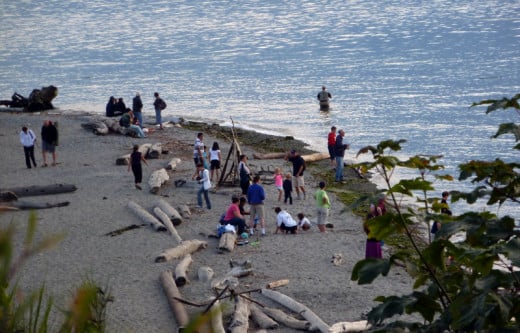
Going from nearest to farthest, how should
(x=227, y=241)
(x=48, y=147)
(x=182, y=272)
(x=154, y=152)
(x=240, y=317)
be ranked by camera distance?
(x=240, y=317) < (x=182, y=272) < (x=227, y=241) < (x=48, y=147) < (x=154, y=152)

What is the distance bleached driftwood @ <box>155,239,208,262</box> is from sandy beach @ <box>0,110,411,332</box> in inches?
6.0

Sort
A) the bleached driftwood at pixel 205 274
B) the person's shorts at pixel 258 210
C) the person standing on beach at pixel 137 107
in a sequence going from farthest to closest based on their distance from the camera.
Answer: the person standing on beach at pixel 137 107, the person's shorts at pixel 258 210, the bleached driftwood at pixel 205 274

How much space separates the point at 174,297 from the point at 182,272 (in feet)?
8.42

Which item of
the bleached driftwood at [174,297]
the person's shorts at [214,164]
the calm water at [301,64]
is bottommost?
the calm water at [301,64]

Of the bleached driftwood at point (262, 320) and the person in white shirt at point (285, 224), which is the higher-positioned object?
the bleached driftwood at point (262, 320)

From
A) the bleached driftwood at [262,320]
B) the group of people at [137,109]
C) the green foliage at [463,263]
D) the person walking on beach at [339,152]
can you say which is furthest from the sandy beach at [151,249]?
the green foliage at [463,263]

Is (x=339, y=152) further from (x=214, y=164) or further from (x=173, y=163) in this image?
(x=173, y=163)

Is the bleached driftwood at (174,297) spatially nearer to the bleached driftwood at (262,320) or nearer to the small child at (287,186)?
the bleached driftwood at (262,320)

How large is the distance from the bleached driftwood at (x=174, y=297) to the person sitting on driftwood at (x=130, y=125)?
1702 cm

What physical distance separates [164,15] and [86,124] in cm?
7235

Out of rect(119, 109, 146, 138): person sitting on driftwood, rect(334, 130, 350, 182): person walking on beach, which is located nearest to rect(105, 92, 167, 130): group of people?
rect(119, 109, 146, 138): person sitting on driftwood

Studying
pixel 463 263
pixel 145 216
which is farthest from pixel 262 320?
pixel 463 263

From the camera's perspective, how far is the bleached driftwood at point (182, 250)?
19141mm

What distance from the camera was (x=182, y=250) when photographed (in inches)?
769
